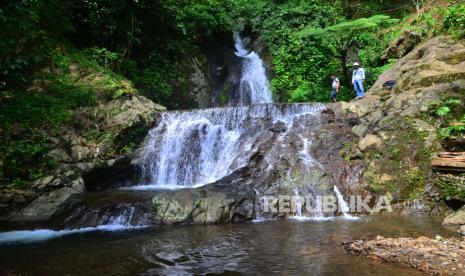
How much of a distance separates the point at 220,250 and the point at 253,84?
1572cm

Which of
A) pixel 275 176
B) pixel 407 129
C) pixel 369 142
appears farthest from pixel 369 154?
pixel 275 176

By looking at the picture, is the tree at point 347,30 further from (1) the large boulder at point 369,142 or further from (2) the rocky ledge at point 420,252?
(2) the rocky ledge at point 420,252

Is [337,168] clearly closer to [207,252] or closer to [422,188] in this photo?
[422,188]

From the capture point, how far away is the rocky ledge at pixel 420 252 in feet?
18.4

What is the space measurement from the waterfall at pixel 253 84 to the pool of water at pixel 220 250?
12.7 meters

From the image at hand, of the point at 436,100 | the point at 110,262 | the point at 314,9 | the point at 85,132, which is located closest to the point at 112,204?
the point at 110,262

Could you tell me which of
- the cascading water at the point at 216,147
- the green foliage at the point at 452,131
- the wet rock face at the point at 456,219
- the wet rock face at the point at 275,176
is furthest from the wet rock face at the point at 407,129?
the cascading water at the point at 216,147

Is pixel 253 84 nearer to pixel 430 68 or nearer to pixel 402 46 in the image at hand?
pixel 402 46

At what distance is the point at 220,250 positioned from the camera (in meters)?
7.04

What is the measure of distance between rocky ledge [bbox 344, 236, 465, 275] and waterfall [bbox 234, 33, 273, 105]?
14836 millimetres

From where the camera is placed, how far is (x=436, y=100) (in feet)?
37.2

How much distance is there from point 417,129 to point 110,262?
896 centimetres

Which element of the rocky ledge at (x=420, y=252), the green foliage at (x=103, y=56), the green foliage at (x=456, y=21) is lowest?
the rocky ledge at (x=420, y=252)

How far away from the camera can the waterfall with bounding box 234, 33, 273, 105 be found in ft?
70.1
